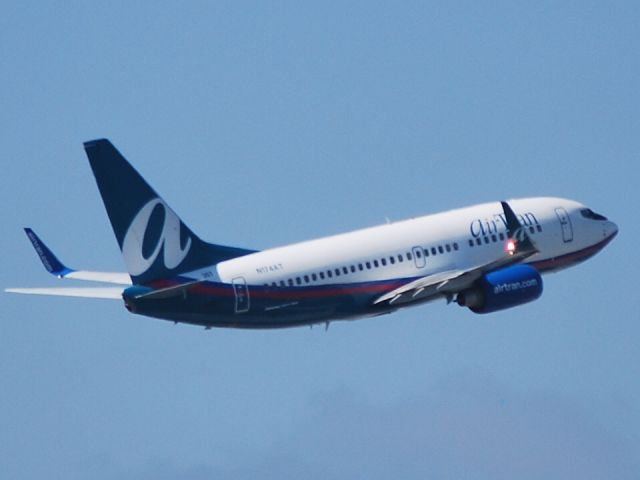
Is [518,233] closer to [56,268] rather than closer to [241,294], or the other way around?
[241,294]

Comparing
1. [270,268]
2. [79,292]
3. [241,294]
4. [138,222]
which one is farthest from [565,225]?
[79,292]

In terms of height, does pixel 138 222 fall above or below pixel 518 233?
above

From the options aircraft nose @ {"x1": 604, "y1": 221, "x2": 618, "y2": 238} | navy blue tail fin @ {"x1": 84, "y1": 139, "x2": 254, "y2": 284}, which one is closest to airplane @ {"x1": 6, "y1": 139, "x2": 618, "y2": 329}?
Answer: navy blue tail fin @ {"x1": 84, "y1": 139, "x2": 254, "y2": 284}

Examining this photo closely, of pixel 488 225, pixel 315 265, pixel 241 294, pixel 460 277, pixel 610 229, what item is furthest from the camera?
pixel 610 229

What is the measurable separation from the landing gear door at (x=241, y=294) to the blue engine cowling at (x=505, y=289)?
12996 millimetres

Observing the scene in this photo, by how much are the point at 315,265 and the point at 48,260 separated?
1701 cm

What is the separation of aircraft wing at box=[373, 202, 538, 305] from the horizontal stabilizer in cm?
1364

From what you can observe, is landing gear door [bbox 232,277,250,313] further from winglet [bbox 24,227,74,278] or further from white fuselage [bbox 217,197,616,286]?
winglet [bbox 24,227,74,278]

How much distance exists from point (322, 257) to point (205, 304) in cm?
690

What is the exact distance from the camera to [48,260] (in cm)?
11394

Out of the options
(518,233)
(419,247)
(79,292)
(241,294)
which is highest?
(79,292)

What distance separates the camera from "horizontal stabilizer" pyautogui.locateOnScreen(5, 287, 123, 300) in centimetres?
10750

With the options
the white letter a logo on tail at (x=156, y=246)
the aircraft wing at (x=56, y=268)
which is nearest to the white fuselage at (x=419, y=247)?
the white letter a logo on tail at (x=156, y=246)

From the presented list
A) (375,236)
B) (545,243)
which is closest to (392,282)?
(375,236)
